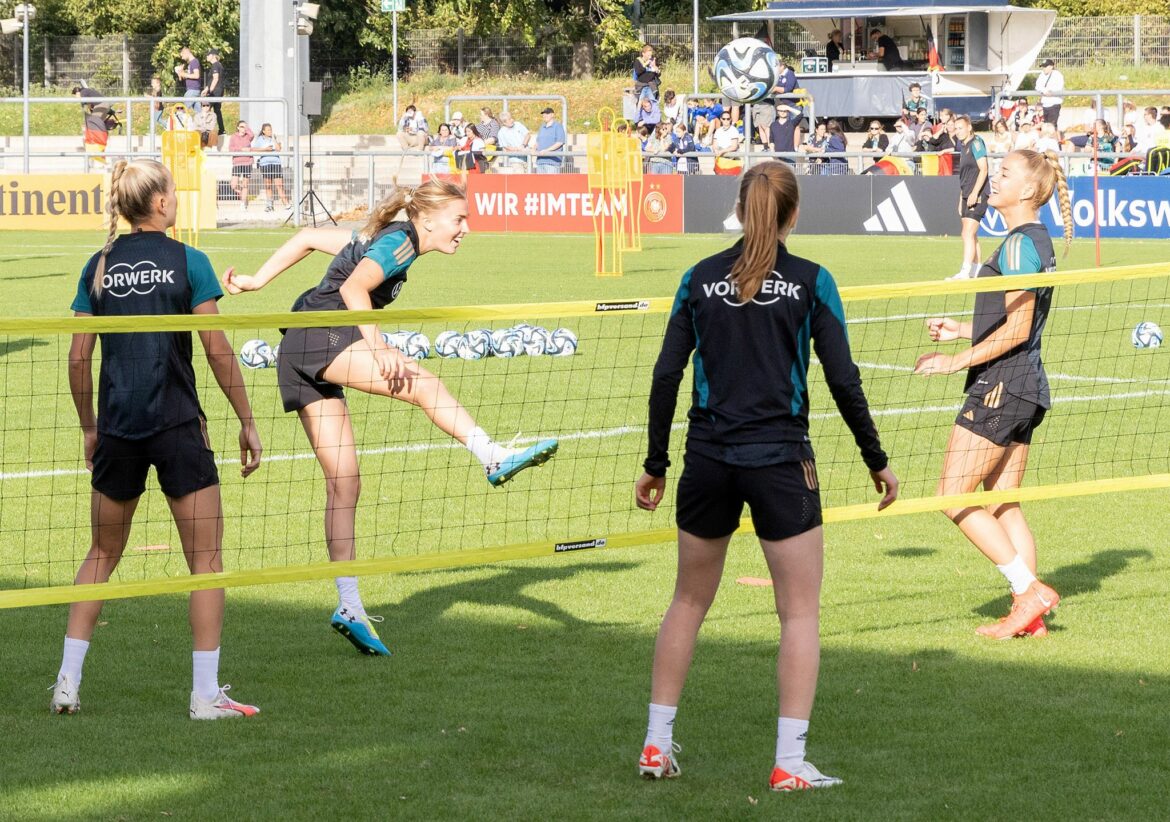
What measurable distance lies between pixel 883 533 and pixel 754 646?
225 centimetres

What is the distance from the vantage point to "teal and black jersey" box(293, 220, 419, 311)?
6645 mm

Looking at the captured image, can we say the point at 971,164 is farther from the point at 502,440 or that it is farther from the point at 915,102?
the point at 915,102

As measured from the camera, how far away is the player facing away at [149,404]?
18.6 feet

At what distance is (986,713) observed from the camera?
5.90 meters

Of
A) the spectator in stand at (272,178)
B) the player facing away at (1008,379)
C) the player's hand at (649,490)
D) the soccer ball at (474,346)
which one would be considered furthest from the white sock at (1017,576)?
the spectator in stand at (272,178)

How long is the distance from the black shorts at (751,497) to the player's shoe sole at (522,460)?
166cm

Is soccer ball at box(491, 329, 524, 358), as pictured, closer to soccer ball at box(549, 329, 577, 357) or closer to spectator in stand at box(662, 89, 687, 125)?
soccer ball at box(549, 329, 577, 357)

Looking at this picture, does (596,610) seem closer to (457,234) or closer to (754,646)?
(754,646)

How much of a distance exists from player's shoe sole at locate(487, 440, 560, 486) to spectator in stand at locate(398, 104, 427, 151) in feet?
108

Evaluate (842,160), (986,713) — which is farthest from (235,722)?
(842,160)

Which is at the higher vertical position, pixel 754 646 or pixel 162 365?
pixel 162 365

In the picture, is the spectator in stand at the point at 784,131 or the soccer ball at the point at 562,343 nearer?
the soccer ball at the point at 562,343

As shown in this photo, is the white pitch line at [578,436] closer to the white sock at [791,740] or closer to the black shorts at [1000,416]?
the black shorts at [1000,416]

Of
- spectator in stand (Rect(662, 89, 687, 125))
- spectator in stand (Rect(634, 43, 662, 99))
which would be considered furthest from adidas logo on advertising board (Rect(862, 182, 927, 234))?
spectator in stand (Rect(634, 43, 662, 99))
